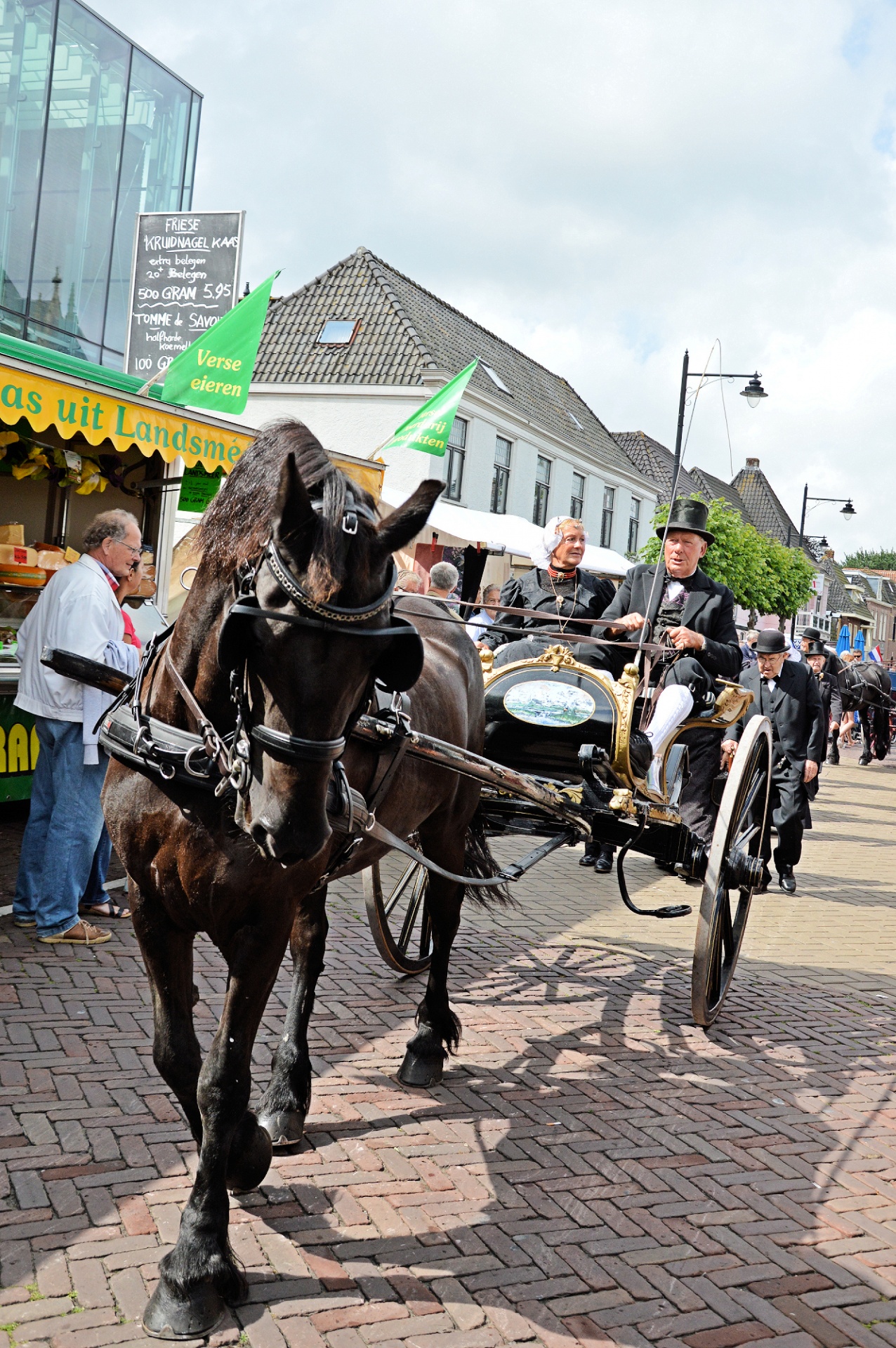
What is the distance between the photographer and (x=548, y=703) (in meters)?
4.97

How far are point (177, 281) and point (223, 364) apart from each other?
4104mm

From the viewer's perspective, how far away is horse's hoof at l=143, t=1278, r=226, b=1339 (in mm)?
2586

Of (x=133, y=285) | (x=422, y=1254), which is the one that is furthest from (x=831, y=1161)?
(x=133, y=285)

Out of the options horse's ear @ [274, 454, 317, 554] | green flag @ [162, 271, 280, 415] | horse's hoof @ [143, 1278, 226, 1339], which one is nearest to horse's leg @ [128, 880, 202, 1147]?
horse's hoof @ [143, 1278, 226, 1339]

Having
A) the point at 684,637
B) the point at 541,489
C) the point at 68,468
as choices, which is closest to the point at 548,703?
the point at 684,637

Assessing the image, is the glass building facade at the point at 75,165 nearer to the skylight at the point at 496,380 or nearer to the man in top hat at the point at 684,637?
the skylight at the point at 496,380

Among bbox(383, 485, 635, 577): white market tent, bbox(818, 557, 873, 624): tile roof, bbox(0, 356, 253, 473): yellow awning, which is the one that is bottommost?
bbox(0, 356, 253, 473): yellow awning

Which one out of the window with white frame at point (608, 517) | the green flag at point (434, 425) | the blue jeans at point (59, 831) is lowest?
the blue jeans at point (59, 831)

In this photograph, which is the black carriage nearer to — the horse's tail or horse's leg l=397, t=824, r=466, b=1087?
the horse's tail

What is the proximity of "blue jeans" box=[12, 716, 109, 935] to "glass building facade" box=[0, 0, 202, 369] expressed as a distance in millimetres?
12045

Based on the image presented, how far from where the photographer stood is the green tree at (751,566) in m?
23.1

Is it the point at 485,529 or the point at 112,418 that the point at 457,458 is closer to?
the point at 485,529

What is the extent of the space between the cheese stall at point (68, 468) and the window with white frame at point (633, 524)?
88.3 ft

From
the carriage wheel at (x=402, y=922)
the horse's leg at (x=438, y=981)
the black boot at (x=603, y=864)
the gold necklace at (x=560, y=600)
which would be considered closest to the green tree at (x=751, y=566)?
the black boot at (x=603, y=864)
